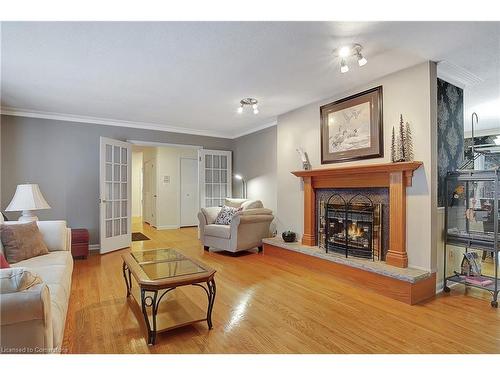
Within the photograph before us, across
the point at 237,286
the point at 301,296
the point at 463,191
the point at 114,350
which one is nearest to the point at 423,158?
the point at 463,191

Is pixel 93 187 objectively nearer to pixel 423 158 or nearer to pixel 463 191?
pixel 423 158

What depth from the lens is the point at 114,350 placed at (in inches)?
71.6

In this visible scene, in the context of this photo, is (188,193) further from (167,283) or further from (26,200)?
(167,283)

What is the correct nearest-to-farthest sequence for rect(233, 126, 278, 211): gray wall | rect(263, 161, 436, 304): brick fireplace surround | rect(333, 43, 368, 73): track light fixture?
rect(333, 43, 368, 73): track light fixture < rect(263, 161, 436, 304): brick fireplace surround < rect(233, 126, 278, 211): gray wall

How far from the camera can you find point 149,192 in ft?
27.1

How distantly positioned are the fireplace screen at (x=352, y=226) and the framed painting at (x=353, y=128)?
55 centimetres

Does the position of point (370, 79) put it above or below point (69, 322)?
above

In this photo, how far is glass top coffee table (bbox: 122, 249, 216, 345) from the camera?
1910 mm

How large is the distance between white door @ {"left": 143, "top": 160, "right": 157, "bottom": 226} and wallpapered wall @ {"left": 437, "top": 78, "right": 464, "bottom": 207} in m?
6.50

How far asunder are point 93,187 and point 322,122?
3.95m

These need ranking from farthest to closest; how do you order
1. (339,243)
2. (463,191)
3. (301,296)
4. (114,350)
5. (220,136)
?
(220,136)
(339,243)
(463,191)
(301,296)
(114,350)

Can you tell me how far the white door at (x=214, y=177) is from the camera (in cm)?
602

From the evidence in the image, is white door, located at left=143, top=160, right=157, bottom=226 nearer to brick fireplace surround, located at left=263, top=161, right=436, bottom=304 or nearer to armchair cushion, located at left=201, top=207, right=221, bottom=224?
armchair cushion, located at left=201, top=207, right=221, bottom=224

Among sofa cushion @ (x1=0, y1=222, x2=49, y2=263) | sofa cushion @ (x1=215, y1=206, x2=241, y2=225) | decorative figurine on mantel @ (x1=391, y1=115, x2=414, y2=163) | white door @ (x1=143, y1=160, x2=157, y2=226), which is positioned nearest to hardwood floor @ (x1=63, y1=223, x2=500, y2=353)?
sofa cushion @ (x1=0, y1=222, x2=49, y2=263)
